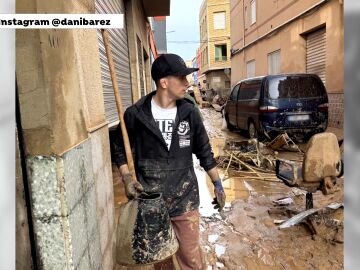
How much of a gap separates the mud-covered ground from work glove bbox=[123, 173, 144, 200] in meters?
1.68

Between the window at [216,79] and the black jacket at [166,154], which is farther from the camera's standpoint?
the window at [216,79]

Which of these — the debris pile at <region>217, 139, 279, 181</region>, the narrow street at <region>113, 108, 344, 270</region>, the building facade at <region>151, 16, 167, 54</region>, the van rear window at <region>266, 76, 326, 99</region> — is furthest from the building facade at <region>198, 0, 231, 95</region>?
the narrow street at <region>113, 108, 344, 270</region>

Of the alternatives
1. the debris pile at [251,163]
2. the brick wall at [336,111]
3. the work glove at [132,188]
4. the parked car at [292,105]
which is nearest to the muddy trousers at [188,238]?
the work glove at [132,188]

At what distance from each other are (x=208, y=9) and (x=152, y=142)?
138 feet

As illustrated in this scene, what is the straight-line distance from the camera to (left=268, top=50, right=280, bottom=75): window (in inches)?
725

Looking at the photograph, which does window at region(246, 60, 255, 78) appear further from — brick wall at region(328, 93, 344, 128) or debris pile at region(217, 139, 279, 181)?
debris pile at region(217, 139, 279, 181)

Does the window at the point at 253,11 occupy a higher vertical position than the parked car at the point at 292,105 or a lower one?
higher

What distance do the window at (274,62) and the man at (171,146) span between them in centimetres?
1670

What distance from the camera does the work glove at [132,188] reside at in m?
2.44

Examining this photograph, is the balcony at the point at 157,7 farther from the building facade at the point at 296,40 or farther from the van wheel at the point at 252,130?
the building facade at the point at 296,40

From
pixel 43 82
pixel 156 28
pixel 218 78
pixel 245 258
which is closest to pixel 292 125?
pixel 245 258

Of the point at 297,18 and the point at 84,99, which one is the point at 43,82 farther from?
the point at 297,18

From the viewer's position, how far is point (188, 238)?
9.51 feet

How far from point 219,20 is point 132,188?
4245cm
